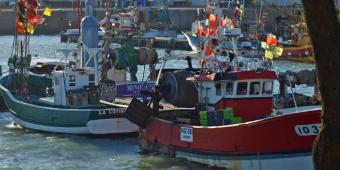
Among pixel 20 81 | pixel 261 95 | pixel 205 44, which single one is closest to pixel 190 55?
pixel 205 44

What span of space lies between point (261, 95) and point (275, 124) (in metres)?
3.02

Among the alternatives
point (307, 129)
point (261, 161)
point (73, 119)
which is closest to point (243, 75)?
point (261, 161)

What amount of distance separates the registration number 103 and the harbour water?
3730 millimetres

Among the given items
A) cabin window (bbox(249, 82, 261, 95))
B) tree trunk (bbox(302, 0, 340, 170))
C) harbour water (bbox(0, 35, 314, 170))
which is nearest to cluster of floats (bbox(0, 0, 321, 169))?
cabin window (bbox(249, 82, 261, 95))

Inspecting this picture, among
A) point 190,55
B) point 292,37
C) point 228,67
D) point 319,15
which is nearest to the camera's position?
point 319,15

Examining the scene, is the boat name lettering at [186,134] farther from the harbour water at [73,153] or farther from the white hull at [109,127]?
the white hull at [109,127]

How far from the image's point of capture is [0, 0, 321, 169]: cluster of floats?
17.3 m

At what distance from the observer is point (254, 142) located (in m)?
17.4

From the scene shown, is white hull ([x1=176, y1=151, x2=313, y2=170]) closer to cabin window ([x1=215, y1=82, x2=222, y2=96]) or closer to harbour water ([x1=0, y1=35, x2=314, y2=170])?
harbour water ([x1=0, y1=35, x2=314, y2=170])

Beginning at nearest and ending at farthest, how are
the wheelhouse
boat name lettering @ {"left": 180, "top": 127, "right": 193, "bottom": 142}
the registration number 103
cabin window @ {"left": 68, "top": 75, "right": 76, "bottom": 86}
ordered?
the registration number 103
boat name lettering @ {"left": 180, "top": 127, "right": 193, "bottom": 142}
the wheelhouse
cabin window @ {"left": 68, "top": 75, "right": 76, "bottom": 86}

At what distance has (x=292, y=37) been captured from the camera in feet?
200

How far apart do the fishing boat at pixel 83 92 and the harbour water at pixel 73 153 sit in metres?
0.38

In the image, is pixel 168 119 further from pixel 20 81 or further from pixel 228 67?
pixel 20 81

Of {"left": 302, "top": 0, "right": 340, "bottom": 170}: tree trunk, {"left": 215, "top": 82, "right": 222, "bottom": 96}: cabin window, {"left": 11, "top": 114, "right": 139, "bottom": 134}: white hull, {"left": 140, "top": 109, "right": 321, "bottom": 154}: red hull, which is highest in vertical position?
{"left": 302, "top": 0, "right": 340, "bottom": 170}: tree trunk
